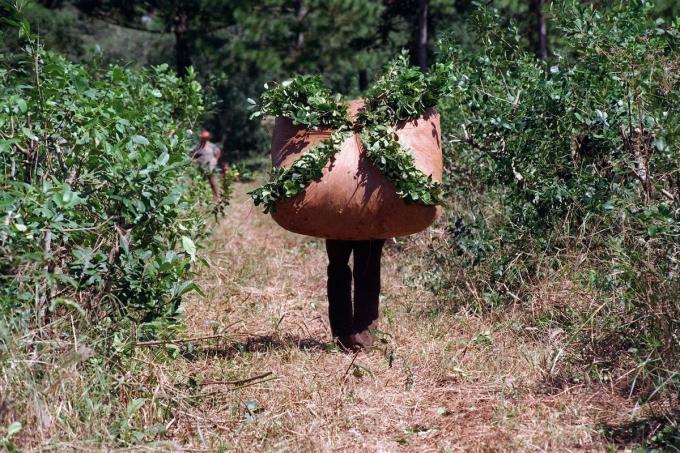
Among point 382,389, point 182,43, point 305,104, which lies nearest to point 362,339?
point 382,389

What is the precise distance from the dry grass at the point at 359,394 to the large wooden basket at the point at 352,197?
0.76 metres

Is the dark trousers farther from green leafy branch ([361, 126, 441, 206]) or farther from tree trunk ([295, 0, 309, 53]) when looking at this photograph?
tree trunk ([295, 0, 309, 53])

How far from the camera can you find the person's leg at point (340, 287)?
559 cm

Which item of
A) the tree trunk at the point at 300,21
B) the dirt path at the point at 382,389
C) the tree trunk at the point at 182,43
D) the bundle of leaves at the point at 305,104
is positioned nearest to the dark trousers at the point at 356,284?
the dirt path at the point at 382,389

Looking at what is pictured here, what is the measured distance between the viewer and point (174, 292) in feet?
15.8

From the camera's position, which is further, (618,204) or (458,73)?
(458,73)

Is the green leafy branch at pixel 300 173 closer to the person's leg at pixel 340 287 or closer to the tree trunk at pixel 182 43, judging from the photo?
the person's leg at pixel 340 287

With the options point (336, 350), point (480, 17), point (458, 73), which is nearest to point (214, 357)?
point (336, 350)

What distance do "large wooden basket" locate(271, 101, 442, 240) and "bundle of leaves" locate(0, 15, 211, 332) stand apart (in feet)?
2.16

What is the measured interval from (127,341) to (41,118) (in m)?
1.37

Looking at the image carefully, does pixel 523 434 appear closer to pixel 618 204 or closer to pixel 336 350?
pixel 336 350

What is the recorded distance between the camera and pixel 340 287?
222 inches

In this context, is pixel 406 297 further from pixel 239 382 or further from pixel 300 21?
pixel 300 21

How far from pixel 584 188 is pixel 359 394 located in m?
2.56
